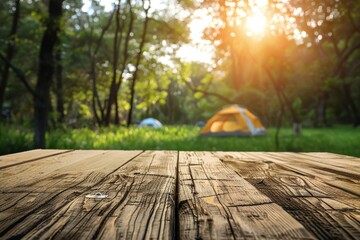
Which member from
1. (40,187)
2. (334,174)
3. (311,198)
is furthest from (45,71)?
(311,198)

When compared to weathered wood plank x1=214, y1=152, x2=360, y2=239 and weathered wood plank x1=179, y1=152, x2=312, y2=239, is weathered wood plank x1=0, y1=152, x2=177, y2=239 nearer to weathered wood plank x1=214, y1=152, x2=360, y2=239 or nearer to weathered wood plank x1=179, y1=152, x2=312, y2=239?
weathered wood plank x1=179, y1=152, x2=312, y2=239

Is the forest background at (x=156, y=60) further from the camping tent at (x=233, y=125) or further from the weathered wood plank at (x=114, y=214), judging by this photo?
the weathered wood plank at (x=114, y=214)

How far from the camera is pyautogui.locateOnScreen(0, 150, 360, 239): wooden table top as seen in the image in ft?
2.78

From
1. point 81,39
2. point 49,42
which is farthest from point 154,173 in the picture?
point 81,39

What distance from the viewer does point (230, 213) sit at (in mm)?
999

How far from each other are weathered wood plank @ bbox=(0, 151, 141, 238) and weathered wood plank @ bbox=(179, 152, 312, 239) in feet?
1.33

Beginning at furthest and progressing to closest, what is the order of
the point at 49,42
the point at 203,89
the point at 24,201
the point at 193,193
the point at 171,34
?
1. the point at 203,89
2. the point at 171,34
3. the point at 49,42
4. the point at 193,193
5. the point at 24,201

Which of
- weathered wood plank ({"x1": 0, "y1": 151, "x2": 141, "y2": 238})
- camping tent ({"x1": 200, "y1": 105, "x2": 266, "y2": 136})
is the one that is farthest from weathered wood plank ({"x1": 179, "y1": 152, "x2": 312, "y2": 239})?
camping tent ({"x1": 200, "y1": 105, "x2": 266, "y2": 136})

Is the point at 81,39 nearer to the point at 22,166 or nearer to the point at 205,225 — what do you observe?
the point at 22,166

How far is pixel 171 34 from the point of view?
1524cm

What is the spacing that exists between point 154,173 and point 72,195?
0.58 metres

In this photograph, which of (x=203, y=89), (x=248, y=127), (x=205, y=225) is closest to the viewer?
(x=205, y=225)

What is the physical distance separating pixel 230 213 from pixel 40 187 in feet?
2.67

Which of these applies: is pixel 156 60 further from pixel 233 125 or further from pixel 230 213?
pixel 230 213
